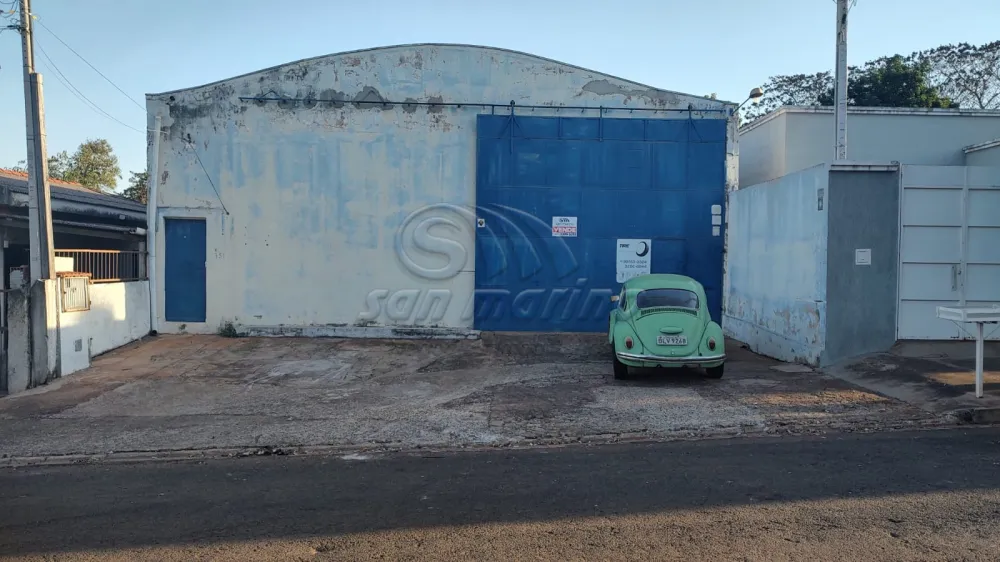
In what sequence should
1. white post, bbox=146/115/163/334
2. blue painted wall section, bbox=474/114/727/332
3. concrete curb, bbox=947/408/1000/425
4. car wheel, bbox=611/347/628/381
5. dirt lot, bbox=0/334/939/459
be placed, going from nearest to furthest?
1. dirt lot, bbox=0/334/939/459
2. concrete curb, bbox=947/408/1000/425
3. car wheel, bbox=611/347/628/381
4. white post, bbox=146/115/163/334
5. blue painted wall section, bbox=474/114/727/332

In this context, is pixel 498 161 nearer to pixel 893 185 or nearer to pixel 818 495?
pixel 893 185

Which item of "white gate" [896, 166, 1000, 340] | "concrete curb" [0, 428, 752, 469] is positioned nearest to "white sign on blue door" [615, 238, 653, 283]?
"white gate" [896, 166, 1000, 340]

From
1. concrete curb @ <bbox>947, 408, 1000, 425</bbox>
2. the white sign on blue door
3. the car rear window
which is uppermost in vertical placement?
the white sign on blue door

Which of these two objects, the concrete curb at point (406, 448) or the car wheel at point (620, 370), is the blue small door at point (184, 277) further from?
the car wheel at point (620, 370)

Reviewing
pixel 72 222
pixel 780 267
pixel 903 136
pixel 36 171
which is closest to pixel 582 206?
pixel 780 267

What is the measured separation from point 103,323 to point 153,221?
341 cm

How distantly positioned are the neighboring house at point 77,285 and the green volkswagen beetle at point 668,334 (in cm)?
949

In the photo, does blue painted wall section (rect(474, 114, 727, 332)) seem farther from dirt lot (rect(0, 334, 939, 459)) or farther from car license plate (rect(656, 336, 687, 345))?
car license plate (rect(656, 336, 687, 345))

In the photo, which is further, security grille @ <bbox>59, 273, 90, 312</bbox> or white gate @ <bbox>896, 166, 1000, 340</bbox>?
security grille @ <bbox>59, 273, 90, 312</bbox>

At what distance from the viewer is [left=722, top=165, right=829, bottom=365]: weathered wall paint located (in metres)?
12.0

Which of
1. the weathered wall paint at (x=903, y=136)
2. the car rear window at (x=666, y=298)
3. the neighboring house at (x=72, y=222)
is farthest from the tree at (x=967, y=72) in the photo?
the neighboring house at (x=72, y=222)

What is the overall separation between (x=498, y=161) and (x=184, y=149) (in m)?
7.43

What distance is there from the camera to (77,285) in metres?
12.5

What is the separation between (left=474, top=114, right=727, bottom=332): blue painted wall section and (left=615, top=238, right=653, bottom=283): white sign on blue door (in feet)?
0.45
